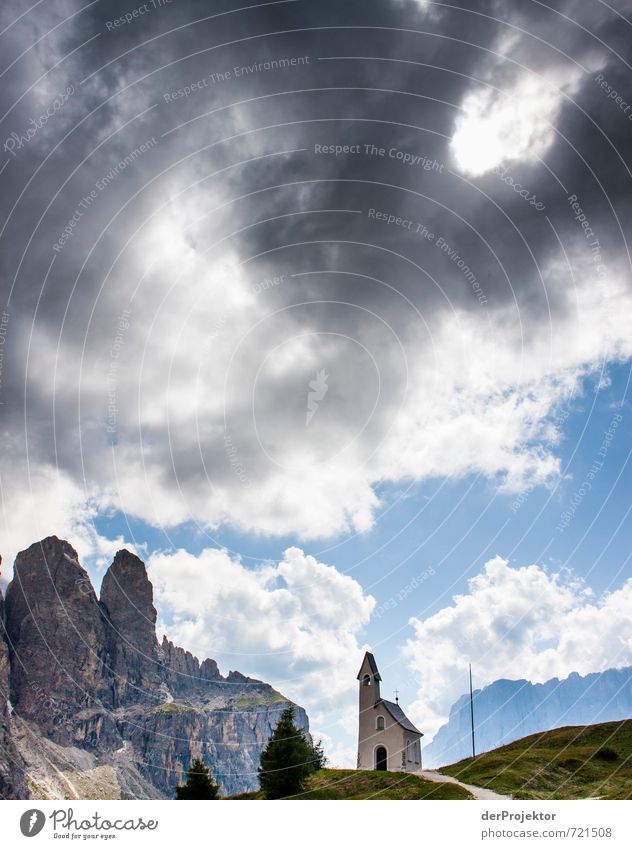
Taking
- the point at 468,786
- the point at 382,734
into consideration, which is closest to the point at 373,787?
the point at 468,786

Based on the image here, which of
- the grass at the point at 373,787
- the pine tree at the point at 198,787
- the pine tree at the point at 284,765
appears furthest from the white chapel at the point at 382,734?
the pine tree at the point at 198,787

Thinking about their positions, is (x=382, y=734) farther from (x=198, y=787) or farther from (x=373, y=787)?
(x=198, y=787)

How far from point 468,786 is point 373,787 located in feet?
28.4

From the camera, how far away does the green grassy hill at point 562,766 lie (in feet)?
176

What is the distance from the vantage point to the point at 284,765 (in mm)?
47250

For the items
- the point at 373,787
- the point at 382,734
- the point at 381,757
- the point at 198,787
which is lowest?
the point at 373,787

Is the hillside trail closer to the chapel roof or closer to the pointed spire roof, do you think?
the chapel roof

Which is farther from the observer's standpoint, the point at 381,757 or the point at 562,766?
the point at 381,757

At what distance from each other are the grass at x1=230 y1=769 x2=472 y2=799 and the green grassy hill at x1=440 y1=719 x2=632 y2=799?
5748 mm
